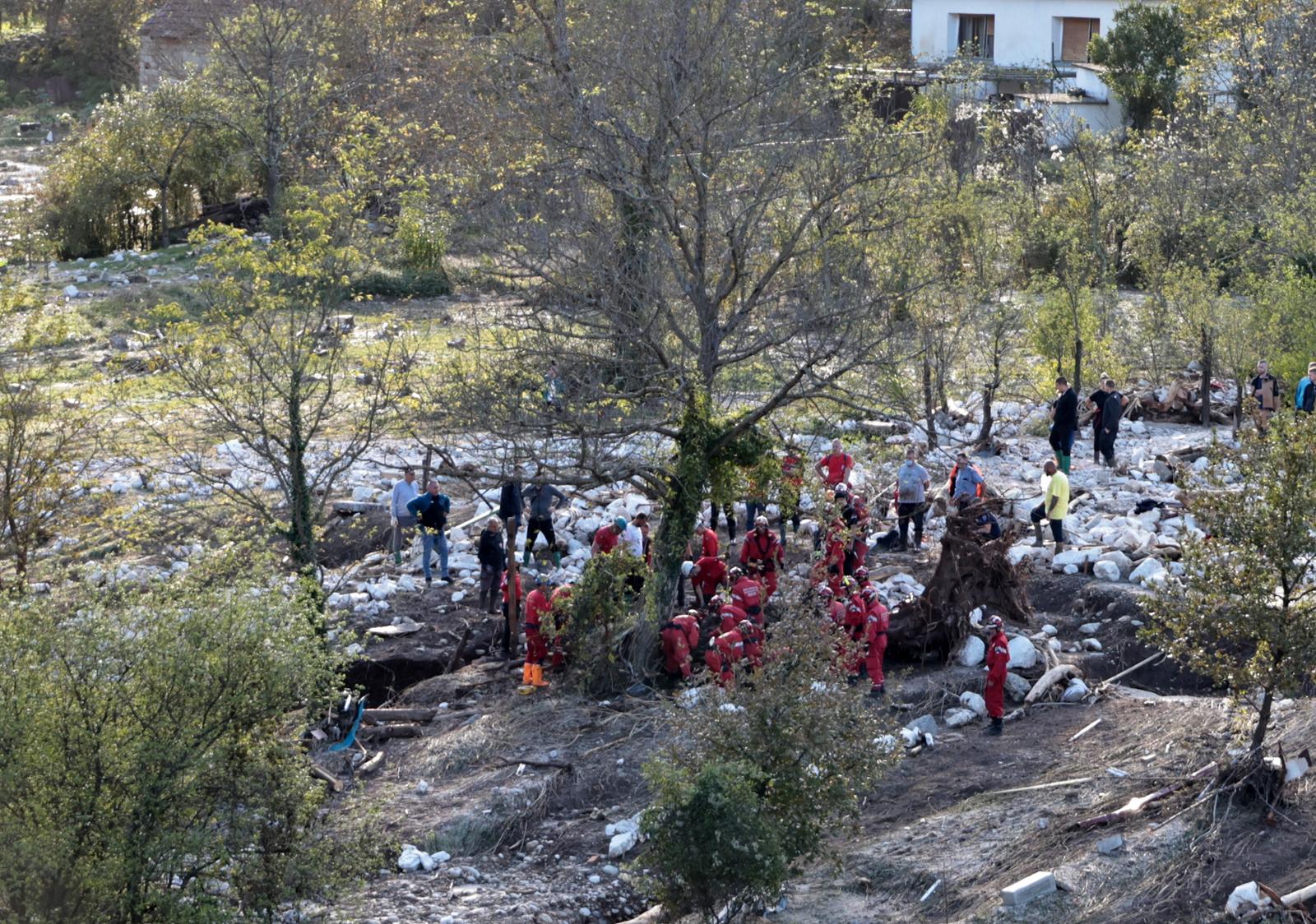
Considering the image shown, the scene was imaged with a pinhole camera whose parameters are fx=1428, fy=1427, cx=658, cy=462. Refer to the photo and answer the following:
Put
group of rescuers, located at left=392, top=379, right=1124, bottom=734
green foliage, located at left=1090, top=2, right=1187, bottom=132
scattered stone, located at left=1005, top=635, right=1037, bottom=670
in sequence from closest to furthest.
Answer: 1. group of rescuers, located at left=392, top=379, right=1124, bottom=734
2. scattered stone, located at left=1005, top=635, right=1037, bottom=670
3. green foliage, located at left=1090, top=2, right=1187, bottom=132

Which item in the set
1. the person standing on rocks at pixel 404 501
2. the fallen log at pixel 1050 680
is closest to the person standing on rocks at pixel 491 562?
the person standing on rocks at pixel 404 501

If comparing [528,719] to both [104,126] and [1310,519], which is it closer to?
[1310,519]

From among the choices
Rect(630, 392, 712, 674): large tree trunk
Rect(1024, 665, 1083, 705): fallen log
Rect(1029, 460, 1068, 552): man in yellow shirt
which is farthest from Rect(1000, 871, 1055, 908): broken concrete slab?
Rect(1029, 460, 1068, 552): man in yellow shirt

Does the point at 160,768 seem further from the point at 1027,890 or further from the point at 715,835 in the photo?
the point at 1027,890

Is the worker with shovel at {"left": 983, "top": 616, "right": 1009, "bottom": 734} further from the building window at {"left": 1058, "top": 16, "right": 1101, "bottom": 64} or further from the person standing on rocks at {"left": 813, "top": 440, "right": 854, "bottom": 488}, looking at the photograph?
the building window at {"left": 1058, "top": 16, "right": 1101, "bottom": 64}

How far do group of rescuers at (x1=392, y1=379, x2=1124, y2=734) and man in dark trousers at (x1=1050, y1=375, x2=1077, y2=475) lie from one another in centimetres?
2

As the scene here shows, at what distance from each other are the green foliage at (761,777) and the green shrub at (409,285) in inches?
919

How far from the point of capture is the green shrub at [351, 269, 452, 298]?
32188 mm

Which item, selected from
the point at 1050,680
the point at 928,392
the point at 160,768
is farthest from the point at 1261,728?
the point at 928,392

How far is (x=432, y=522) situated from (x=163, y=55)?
115 feet

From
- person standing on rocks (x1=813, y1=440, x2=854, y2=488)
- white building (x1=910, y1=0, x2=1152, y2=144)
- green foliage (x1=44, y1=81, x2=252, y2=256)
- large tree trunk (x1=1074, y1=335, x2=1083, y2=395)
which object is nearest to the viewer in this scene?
person standing on rocks (x1=813, y1=440, x2=854, y2=488)

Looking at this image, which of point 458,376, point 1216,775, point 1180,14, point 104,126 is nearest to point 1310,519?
point 1216,775

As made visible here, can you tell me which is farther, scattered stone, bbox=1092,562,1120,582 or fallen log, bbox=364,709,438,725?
scattered stone, bbox=1092,562,1120,582

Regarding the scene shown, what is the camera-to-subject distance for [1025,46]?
165 feet
